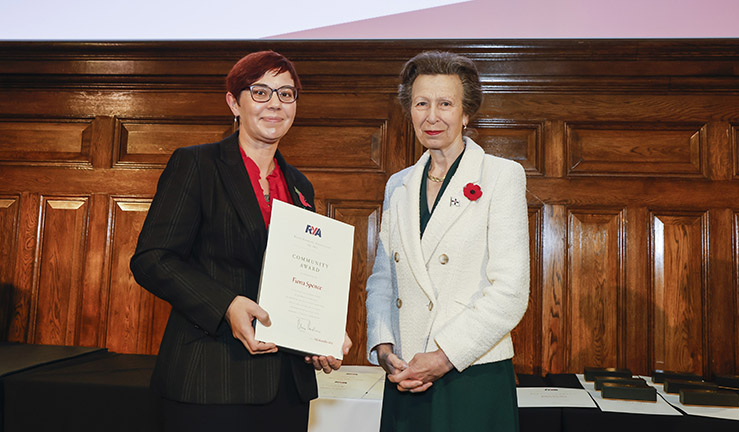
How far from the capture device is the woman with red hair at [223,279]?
51.3 inches

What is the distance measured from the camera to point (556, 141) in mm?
2998

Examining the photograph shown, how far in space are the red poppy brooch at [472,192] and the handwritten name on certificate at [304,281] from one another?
312 mm

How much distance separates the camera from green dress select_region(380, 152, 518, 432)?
1433 millimetres

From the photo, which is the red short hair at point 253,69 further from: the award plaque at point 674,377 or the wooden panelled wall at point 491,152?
the award plaque at point 674,377

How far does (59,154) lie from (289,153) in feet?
4.31

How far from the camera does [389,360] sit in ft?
5.00

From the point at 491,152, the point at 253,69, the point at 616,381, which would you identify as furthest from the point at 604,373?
the point at 253,69

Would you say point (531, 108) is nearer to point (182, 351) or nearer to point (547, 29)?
point (547, 29)

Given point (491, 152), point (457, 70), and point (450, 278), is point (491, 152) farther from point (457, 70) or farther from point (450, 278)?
point (450, 278)

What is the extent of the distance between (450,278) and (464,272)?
0.04 m

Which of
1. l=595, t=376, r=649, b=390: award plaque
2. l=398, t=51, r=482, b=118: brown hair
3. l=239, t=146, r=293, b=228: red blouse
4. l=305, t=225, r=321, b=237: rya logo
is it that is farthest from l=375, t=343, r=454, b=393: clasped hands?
l=595, t=376, r=649, b=390: award plaque

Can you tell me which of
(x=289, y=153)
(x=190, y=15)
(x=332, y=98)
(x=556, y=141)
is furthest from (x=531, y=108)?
(x=190, y=15)

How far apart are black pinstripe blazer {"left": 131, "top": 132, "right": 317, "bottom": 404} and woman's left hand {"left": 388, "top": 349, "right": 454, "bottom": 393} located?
0.24 m
